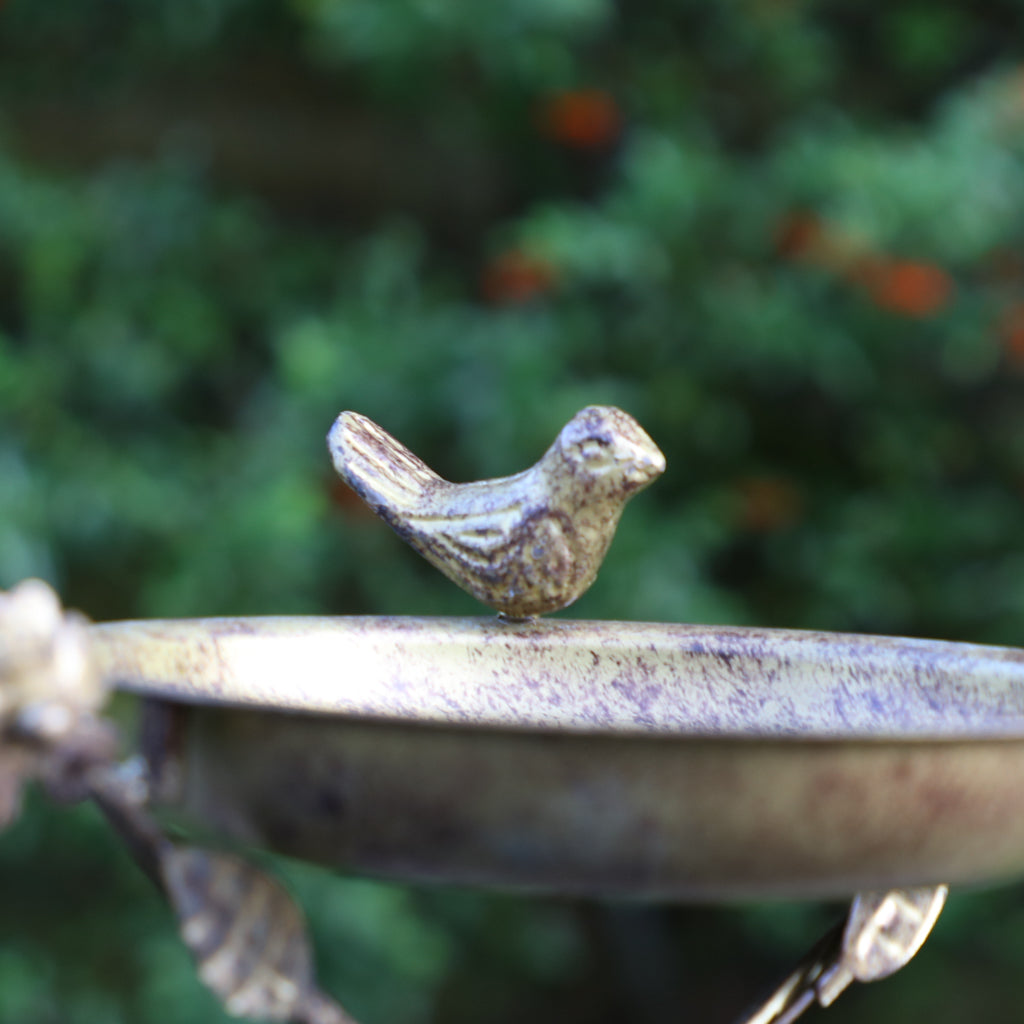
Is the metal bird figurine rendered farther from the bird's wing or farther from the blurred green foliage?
the blurred green foliage

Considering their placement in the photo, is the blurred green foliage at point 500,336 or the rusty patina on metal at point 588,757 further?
the blurred green foliage at point 500,336

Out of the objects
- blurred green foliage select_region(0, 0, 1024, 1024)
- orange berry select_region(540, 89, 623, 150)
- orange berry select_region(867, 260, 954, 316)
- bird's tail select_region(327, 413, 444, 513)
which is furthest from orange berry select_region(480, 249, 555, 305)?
→ bird's tail select_region(327, 413, 444, 513)

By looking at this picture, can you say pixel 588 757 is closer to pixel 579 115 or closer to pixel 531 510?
pixel 531 510

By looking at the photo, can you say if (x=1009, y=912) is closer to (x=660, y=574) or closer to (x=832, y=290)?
(x=660, y=574)

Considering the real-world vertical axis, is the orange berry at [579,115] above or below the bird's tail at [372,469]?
above

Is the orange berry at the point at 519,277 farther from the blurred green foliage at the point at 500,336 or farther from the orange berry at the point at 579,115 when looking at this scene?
the orange berry at the point at 579,115

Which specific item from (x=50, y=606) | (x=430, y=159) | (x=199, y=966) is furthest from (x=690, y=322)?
(x=50, y=606)

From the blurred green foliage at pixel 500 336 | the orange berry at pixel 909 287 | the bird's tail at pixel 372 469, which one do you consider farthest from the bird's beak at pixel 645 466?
the orange berry at pixel 909 287
